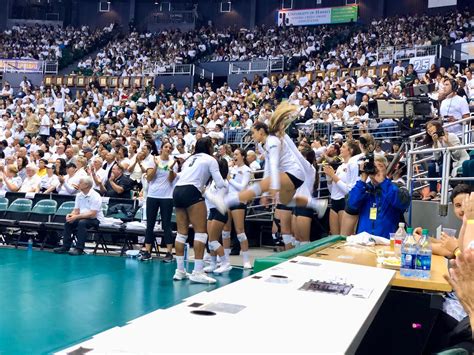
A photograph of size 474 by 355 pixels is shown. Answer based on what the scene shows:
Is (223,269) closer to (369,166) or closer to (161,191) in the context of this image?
(161,191)

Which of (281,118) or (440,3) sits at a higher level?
(440,3)

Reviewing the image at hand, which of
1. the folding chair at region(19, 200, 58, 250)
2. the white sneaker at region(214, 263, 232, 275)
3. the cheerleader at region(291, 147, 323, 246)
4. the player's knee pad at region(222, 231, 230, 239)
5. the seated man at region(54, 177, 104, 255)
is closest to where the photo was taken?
the cheerleader at region(291, 147, 323, 246)

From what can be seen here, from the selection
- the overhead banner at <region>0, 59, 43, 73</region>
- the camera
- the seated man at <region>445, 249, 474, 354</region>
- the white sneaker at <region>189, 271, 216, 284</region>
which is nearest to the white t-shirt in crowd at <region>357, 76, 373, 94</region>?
the white sneaker at <region>189, 271, 216, 284</region>

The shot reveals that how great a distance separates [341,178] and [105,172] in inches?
216

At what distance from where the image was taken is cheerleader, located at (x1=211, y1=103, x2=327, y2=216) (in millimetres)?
5488

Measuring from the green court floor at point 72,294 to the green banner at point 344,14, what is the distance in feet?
81.9

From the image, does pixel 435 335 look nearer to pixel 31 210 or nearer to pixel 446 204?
pixel 446 204

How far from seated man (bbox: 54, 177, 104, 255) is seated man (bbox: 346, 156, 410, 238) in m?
5.63

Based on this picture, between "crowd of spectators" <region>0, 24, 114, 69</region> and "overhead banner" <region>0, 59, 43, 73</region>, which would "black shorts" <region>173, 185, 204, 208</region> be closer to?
"overhead banner" <region>0, 59, 43, 73</region>

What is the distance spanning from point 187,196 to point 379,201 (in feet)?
8.78

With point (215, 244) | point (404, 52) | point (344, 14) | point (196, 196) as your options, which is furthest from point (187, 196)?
point (344, 14)

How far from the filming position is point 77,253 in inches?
392

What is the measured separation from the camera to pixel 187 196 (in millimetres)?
7312

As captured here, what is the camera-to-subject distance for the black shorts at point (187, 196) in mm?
7312
